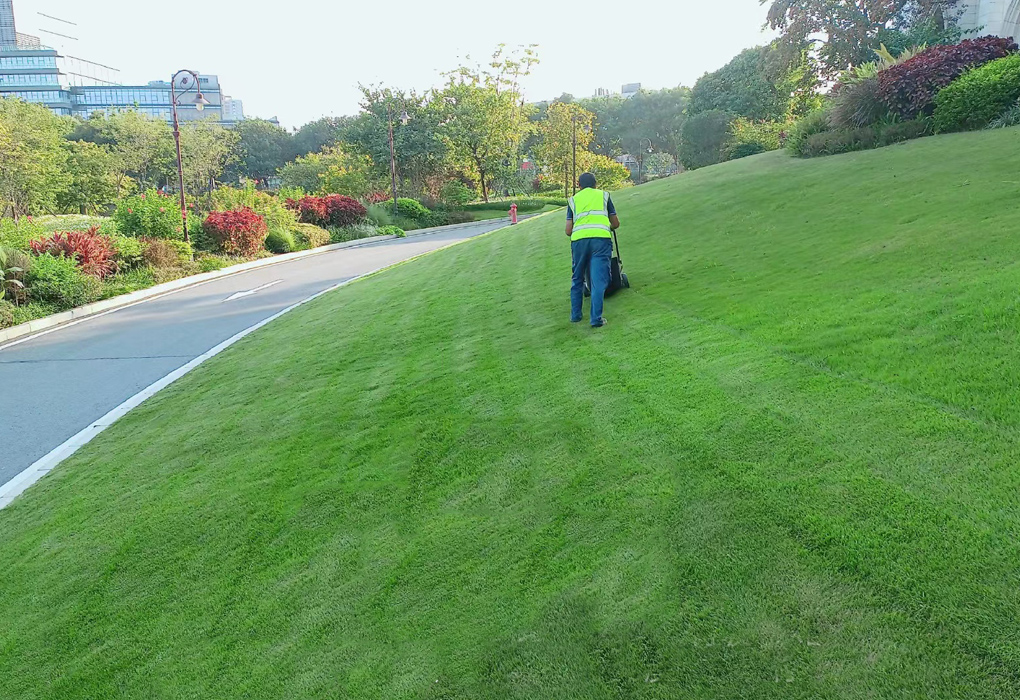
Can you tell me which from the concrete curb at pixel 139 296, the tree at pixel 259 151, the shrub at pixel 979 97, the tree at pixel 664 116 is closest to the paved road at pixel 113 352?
the concrete curb at pixel 139 296

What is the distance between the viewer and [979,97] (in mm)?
13766

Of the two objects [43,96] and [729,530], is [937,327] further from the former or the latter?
[43,96]

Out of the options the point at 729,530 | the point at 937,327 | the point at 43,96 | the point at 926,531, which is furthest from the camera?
the point at 43,96

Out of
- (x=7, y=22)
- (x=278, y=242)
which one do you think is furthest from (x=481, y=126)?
(x=7, y=22)

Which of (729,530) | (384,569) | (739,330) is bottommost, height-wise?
(384,569)

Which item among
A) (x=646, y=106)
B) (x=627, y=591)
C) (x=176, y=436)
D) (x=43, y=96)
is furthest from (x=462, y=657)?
(x=43, y=96)

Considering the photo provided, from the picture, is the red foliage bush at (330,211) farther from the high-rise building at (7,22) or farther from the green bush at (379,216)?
the high-rise building at (7,22)

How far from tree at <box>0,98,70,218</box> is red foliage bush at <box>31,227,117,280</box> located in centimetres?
1918

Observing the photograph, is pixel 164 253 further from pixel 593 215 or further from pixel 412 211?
pixel 412 211

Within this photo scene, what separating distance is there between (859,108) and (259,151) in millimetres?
81748

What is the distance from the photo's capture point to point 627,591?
3.30 metres

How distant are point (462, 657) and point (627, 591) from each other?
0.77 m

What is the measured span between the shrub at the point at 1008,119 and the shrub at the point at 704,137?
29144 millimetres

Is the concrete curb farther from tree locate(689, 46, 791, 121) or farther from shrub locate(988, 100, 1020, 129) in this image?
tree locate(689, 46, 791, 121)
